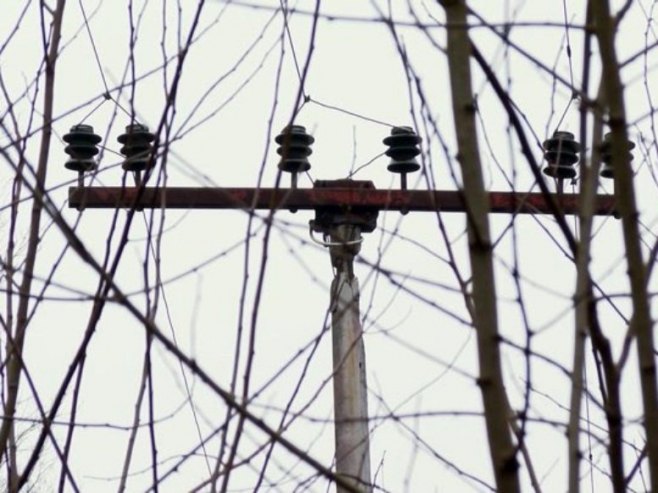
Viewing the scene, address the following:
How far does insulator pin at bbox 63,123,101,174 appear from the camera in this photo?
145 inches

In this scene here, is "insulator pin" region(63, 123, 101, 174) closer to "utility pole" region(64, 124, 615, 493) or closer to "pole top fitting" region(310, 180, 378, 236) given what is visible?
"utility pole" region(64, 124, 615, 493)

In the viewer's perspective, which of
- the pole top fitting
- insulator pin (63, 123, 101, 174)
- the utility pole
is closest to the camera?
the utility pole

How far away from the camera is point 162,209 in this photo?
232 centimetres

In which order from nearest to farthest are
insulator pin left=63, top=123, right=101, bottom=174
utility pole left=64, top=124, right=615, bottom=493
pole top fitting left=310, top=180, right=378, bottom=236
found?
utility pole left=64, top=124, right=615, bottom=493, insulator pin left=63, top=123, right=101, bottom=174, pole top fitting left=310, top=180, right=378, bottom=236

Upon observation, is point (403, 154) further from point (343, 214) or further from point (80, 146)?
point (80, 146)

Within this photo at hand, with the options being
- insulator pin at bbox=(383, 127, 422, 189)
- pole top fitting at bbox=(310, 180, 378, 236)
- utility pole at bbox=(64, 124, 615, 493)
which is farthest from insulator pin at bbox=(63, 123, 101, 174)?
insulator pin at bbox=(383, 127, 422, 189)

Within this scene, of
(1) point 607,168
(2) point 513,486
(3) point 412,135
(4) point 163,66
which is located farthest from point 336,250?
(2) point 513,486

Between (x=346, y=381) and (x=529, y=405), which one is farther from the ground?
(x=346, y=381)

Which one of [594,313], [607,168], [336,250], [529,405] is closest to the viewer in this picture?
[594,313]

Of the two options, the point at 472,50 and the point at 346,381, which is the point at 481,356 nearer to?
the point at 472,50

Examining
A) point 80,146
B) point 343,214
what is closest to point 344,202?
point 343,214

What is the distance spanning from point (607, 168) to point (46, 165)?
60.3 inches

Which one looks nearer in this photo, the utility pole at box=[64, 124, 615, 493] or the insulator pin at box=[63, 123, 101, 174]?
the utility pole at box=[64, 124, 615, 493]

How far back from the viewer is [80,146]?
3.82 m
